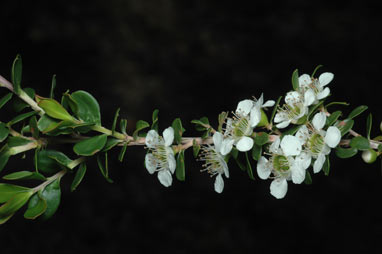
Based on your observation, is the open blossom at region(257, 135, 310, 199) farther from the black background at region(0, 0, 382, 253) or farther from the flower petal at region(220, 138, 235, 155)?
the black background at region(0, 0, 382, 253)

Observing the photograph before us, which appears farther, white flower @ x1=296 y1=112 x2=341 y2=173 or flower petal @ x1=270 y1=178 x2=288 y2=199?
flower petal @ x1=270 y1=178 x2=288 y2=199

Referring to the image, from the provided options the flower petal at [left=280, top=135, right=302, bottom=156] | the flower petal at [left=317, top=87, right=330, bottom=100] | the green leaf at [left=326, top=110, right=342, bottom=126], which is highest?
the flower petal at [left=317, top=87, right=330, bottom=100]

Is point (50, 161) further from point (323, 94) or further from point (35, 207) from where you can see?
point (323, 94)

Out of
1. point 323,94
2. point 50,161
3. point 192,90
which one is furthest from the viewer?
point 192,90

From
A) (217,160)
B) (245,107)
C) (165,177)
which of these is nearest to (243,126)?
(245,107)

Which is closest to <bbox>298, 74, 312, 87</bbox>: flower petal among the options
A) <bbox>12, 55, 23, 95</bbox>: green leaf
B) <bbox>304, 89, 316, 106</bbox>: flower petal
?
<bbox>304, 89, 316, 106</bbox>: flower petal

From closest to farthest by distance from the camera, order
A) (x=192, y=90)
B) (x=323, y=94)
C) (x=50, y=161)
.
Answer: (x=323, y=94)
(x=50, y=161)
(x=192, y=90)

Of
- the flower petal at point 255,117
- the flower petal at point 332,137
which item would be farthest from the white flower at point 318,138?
the flower petal at point 255,117

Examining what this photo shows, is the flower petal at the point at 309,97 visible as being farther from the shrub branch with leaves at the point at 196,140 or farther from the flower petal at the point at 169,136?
the flower petal at the point at 169,136
